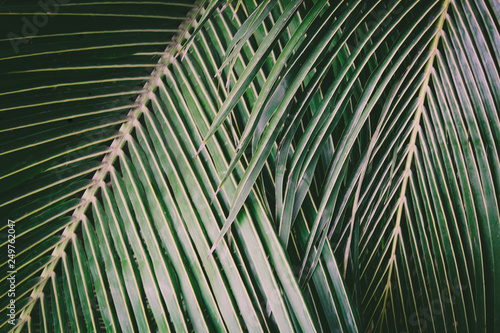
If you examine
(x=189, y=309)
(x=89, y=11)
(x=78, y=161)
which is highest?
(x=89, y=11)

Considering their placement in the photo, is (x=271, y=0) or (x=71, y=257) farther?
(x=71, y=257)

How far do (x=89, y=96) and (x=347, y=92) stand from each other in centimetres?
54

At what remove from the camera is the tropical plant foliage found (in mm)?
576

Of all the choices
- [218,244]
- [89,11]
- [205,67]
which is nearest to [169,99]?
[205,67]

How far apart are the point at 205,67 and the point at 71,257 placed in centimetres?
52

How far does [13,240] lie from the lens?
0.65 metres

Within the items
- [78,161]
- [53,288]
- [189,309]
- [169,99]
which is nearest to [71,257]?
[53,288]

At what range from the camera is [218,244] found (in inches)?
23.9

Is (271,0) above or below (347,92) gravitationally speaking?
above

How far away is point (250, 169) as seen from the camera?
21.6 inches

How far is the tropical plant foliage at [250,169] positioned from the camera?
0.58 metres

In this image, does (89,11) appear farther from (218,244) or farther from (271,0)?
(218,244)

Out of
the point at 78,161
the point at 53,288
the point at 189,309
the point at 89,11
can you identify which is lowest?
the point at 189,309

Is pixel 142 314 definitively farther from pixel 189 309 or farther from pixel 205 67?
pixel 205 67
